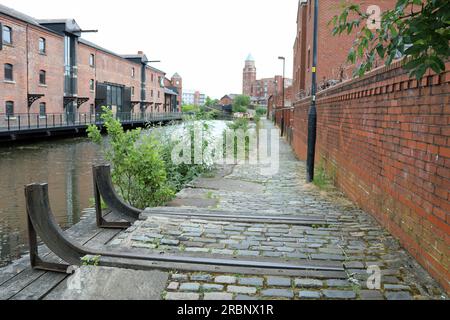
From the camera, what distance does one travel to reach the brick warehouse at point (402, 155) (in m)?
3.67

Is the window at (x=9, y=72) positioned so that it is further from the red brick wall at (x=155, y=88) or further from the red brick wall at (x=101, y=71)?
the red brick wall at (x=155, y=88)

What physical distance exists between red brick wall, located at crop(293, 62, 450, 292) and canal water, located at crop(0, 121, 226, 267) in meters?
5.54

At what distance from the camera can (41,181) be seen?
14.9 meters

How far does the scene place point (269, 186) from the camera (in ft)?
31.9

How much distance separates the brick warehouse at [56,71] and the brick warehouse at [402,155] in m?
24.1

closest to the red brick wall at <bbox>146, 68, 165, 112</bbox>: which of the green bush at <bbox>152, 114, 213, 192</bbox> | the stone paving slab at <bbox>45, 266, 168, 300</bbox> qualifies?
the green bush at <bbox>152, 114, 213, 192</bbox>

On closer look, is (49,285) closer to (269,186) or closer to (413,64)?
(413,64)

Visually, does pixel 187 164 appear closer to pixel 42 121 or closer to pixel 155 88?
pixel 42 121

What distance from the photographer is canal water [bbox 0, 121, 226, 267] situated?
8161mm

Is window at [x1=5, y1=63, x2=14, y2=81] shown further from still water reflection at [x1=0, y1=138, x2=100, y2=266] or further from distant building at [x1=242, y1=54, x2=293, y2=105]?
distant building at [x1=242, y1=54, x2=293, y2=105]

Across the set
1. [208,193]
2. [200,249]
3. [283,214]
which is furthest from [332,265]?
[208,193]

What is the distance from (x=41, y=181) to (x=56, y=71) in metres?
27.1

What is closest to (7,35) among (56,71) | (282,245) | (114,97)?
(56,71)

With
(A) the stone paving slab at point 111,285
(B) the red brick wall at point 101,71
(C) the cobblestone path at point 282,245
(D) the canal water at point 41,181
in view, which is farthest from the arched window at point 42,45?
(A) the stone paving slab at point 111,285
